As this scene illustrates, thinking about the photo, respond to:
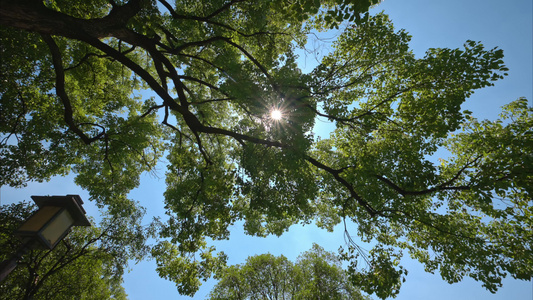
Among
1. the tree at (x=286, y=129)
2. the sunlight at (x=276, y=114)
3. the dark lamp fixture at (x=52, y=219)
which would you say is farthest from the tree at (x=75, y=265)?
the sunlight at (x=276, y=114)

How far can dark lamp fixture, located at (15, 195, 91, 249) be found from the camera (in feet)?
12.8

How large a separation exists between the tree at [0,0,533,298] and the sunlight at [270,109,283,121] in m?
0.13

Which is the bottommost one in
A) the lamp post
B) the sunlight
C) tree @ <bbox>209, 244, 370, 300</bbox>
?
the lamp post

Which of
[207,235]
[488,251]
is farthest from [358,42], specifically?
[207,235]

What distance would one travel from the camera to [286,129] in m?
7.66

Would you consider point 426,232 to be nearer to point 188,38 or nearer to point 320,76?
point 320,76

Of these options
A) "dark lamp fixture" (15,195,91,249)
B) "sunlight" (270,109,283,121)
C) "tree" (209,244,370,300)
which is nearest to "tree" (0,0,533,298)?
"sunlight" (270,109,283,121)

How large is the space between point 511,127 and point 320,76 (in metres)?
6.53

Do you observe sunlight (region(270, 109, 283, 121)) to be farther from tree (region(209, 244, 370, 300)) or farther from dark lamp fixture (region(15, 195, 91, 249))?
tree (region(209, 244, 370, 300))

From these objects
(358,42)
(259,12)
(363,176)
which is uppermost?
(259,12)

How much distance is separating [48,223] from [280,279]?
691 inches

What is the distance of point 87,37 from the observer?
532cm

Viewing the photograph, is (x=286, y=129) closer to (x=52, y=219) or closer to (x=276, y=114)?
(x=276, y=114)

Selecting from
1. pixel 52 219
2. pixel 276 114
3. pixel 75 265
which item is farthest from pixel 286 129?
pixel 75 265
